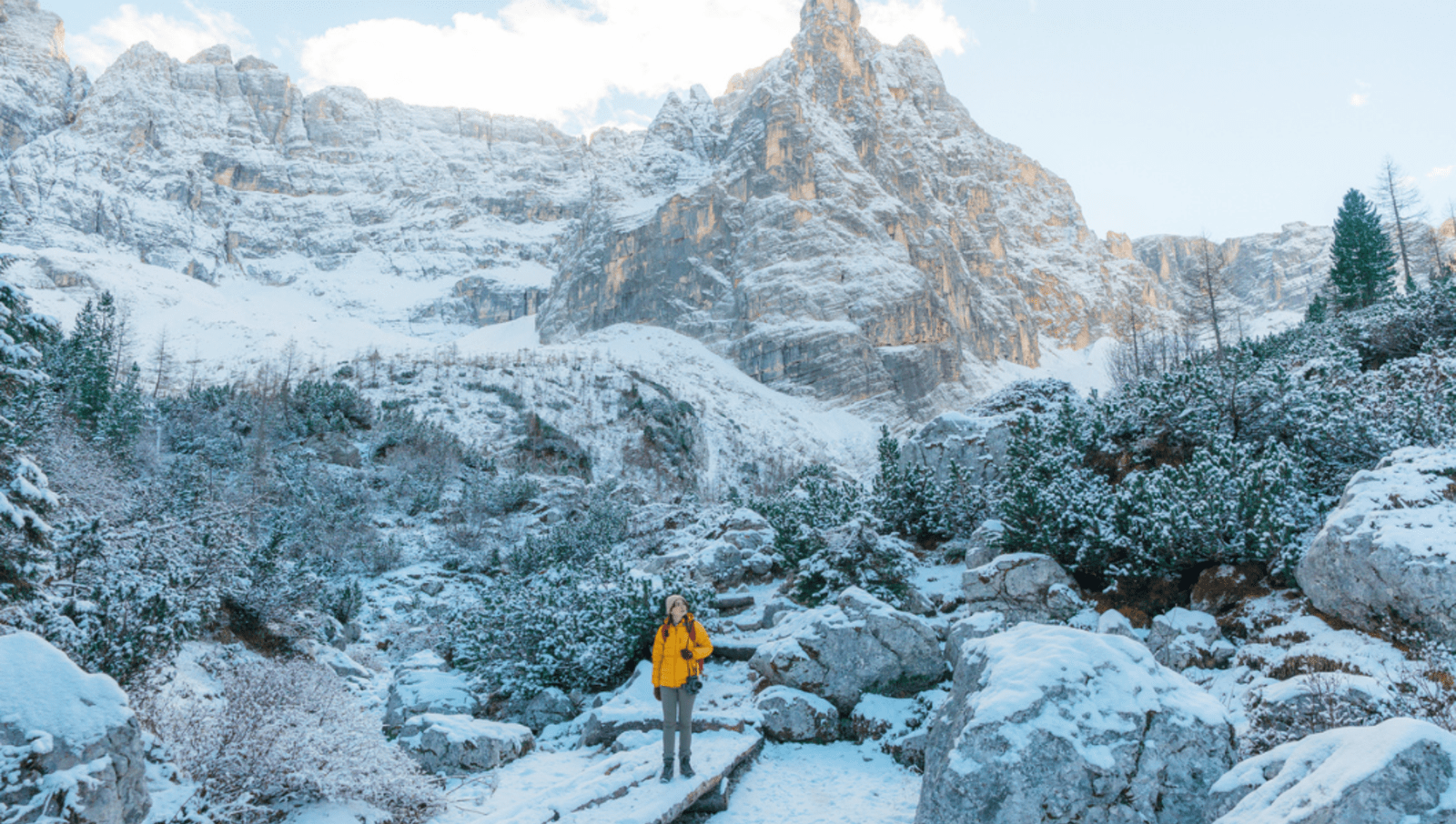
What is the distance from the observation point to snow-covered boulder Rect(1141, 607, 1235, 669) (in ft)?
23.7

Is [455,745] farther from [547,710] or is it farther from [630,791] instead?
[547,710]

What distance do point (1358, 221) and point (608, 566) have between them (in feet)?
133

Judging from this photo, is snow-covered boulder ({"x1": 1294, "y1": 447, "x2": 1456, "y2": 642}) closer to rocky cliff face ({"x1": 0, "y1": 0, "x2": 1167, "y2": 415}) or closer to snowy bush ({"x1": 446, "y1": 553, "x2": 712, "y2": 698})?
snowy bush ({"x1": 446, "y1": 553, "x2": 712, "y2": 698})

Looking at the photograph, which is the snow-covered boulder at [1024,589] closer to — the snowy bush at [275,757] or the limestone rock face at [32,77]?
the snowy bush at [275,757]

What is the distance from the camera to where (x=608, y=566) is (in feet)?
43.3

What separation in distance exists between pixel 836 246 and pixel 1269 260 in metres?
134

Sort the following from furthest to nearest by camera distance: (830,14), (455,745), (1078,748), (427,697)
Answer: (830,14) → (427,697) → (455,745) → (1078,748)

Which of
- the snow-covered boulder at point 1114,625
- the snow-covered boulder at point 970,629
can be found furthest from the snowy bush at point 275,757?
the snow-covered boulder at point 1114,625

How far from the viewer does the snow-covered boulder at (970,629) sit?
8.44m

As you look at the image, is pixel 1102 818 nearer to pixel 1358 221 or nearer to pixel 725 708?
pixel 725 708

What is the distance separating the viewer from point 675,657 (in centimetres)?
640

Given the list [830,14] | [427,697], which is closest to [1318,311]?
[427,697]

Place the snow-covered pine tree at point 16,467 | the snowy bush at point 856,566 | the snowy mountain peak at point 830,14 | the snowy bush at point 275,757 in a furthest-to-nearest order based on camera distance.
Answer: the snowy mountain peak at point 830,14 → the snowy bush at point 856,566 → the snow-covered pine tree at point 16,467 → the snowy bush at point 275,757

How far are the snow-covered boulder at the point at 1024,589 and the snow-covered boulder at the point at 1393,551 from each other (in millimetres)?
2596
